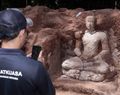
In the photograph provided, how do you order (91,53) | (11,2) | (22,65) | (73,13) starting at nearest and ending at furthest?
(22,65) < (91,53) < (73,13) < (11,2)

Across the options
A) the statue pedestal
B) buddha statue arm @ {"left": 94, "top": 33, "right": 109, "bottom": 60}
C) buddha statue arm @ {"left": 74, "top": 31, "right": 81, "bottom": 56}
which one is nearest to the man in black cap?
the statue pedestal

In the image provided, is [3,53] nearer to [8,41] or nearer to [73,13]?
[8,41]

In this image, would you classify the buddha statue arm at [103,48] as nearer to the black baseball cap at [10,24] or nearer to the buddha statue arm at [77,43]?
the buddha statue arm at [77,43]

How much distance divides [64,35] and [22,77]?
3.73 meters

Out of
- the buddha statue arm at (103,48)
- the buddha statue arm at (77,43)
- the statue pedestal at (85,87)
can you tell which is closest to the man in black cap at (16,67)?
the statue pedestal at (85,87)

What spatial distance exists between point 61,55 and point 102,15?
90cm

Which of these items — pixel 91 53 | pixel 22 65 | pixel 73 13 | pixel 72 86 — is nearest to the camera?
pixel 22 65

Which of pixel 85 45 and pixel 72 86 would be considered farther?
pixel 85 45

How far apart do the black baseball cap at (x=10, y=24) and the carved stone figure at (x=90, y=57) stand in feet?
10.4

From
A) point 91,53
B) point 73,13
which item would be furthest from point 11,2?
point 91,53

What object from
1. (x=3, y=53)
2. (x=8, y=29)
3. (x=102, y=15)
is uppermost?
(x=8, y=29)

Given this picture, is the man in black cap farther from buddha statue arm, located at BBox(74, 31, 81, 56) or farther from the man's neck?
buddha statue arm, located at BBox(74, 31, 81, 56)

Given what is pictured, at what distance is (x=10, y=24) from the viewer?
2057 millimetres

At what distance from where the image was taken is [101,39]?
5.45 meters
